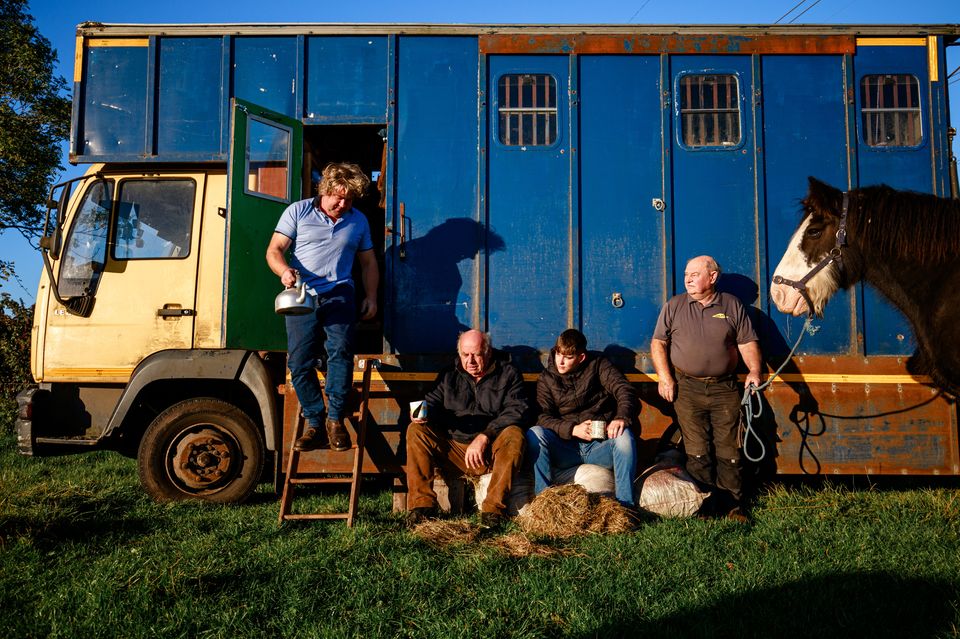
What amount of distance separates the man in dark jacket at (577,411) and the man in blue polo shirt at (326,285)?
1.42m

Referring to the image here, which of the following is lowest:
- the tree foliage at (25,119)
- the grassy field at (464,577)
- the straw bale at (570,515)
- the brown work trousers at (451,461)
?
the grassy field at (464,577)

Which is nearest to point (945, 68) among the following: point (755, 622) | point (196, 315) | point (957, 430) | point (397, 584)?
point (957, 430)

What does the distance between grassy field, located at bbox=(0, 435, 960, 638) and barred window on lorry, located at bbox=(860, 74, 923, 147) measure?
114 inches

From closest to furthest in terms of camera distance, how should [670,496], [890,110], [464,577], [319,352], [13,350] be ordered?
[464,577]
[670,496]
[319,352]
[890,110]
[13,350]

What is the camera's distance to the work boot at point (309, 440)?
451 cm

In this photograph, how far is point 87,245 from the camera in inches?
210

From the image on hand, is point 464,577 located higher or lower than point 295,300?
lower

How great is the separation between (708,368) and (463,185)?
7.98 ft

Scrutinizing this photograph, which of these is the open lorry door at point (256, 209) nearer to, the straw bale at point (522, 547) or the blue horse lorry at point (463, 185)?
the blue horse lorry at point (463, 185)

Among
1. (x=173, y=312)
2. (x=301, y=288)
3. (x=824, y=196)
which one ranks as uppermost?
(x=824, y=196)

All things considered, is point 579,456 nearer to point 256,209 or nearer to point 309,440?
point 309,440

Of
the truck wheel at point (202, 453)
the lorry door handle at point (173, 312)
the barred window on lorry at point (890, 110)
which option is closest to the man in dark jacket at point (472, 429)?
the truck wheel at point (202, 453)

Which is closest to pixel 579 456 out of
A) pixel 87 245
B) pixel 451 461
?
pixel 451 461

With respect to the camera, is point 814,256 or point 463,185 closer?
point 814,256
